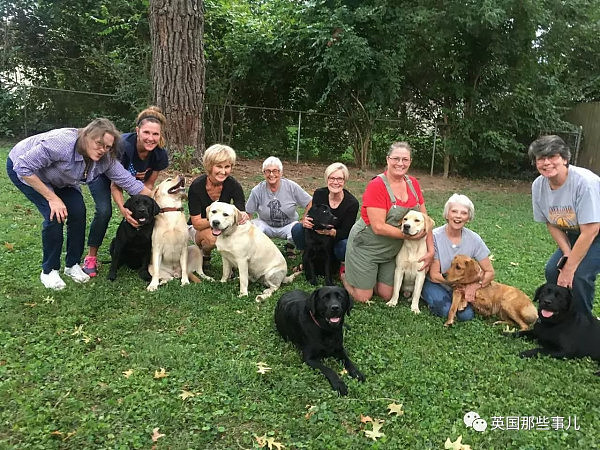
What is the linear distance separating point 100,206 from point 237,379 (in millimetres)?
2530

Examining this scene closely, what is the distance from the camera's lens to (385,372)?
311 cm

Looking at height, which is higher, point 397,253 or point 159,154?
point 159,154

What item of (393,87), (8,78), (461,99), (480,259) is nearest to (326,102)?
(393,87)

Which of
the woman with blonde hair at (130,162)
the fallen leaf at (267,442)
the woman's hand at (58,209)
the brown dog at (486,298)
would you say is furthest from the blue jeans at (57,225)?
the brown dog at (486,298)

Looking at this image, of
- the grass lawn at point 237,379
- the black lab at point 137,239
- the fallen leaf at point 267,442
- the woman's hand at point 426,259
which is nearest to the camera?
the fallen leaf at point 267,442

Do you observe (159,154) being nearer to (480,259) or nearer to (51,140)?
(51,140)

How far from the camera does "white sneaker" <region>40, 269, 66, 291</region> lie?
4.11 metres

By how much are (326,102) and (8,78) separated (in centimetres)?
846

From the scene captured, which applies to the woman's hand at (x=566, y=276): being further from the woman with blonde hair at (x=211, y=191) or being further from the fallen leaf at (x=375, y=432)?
the woman with blonde hair at (x=211, y=191)

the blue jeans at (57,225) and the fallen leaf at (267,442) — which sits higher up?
the blue jeans at (57,225)

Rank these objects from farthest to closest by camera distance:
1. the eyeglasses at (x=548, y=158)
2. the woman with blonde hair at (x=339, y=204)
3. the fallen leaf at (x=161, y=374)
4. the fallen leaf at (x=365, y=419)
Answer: the woman with blonde hair at (x=339, y=204) → the eyeglasses at (x=548, y=158) → the fallen leaf at (x=161, y=374) → the fallen leaf at (x=365, y=419)

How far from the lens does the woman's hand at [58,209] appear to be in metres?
3.81

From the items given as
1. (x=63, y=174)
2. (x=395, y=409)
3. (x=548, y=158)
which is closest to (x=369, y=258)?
(x=548, y=158)

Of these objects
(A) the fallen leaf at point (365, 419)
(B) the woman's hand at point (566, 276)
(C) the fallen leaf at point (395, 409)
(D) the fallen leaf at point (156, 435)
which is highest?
(B) the woman's hand at point (566, 276)
